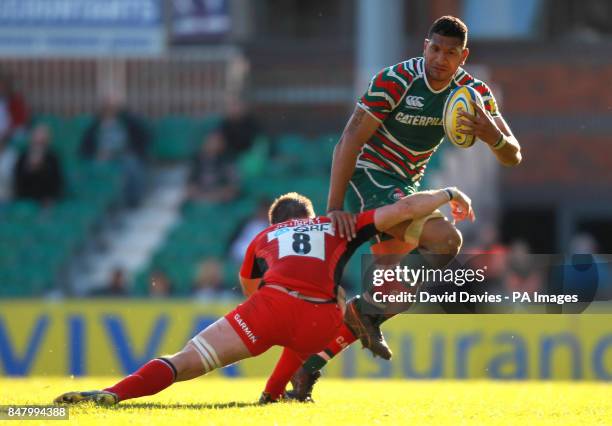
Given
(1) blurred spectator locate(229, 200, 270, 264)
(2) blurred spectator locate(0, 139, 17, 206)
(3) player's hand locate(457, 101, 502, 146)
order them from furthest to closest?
(2) blurred spectator locate(0, 139, 17, 206), (1) blurred spectator locate(229, 200, 270, 264), (3) player's hand locate(457, 101, 502, 146)

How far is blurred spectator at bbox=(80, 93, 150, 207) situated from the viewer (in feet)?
63.4

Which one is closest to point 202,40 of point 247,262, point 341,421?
point 247,262

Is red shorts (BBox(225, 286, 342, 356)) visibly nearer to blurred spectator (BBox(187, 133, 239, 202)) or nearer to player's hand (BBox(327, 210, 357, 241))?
player's hand (BBox(327, 210, 357, 241))

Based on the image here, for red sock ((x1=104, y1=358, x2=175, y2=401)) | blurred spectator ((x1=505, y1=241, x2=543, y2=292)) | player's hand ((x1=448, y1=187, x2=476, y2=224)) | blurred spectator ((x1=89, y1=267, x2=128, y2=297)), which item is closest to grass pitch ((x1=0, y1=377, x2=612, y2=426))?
red sock ((x1=104, y1=358, x2=175, y2=401))

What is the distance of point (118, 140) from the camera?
19.5m

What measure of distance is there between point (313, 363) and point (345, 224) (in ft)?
3.48

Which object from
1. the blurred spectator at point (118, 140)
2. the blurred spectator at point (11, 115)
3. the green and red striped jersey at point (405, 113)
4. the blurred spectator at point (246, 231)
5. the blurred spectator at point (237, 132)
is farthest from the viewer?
the blurred spectator at point (11, 115)

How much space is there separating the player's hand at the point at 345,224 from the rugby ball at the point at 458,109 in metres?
0.77

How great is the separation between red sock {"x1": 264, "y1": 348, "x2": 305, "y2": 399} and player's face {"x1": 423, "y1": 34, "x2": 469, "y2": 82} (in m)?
1.93

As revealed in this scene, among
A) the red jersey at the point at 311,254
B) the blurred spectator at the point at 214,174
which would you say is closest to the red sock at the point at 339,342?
the red jersey at the point at 311,254

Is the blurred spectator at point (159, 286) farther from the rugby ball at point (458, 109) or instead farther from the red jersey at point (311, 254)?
the rugby ball at point (458, 109)

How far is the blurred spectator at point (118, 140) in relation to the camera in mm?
19328

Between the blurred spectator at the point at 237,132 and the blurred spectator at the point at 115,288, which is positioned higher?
the blurred spectator at the point at 237,132

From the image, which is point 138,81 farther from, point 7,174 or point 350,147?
point 350,147
